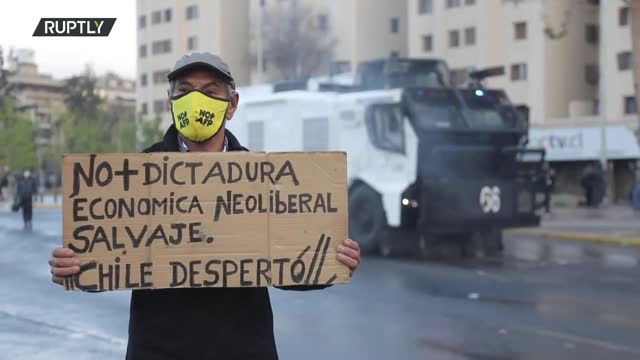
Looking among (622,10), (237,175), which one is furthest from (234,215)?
(622,10)

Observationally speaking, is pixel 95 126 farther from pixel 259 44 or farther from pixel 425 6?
pixel 425 6

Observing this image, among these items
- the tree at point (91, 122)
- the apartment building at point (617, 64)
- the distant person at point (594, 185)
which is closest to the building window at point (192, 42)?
the tree at point (91, 122)

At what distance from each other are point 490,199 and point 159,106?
6274 centimetres

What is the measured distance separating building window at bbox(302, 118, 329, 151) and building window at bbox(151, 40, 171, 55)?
53102 mm

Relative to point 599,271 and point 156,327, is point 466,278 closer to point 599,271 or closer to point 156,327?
point 599,271

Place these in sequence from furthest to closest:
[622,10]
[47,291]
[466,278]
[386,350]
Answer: [622,10] → [466,278] → [47,291] → [386,350]

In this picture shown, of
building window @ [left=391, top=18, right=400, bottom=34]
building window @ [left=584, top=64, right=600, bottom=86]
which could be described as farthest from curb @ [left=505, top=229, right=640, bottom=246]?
building window @ [left=391, top=18, right=400, bottom=34]

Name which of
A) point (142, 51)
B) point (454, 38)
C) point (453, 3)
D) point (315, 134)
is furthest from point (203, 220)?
point (142, 51)

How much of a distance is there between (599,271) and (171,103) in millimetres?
13306

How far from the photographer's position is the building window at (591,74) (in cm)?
5531

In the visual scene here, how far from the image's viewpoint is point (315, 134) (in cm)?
1983

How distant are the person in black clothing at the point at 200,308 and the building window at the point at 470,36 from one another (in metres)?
55.1

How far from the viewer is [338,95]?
64.5 ft

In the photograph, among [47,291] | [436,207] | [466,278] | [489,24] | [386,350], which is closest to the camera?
[386,350]
